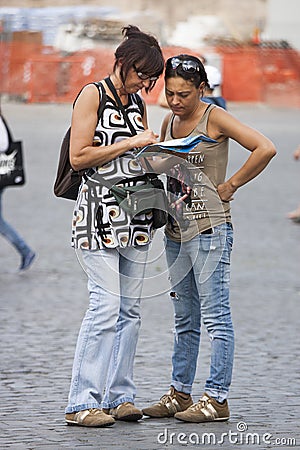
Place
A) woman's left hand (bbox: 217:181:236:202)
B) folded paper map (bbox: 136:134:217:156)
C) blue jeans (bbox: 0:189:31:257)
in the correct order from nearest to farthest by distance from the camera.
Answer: folded paper map (bbox: 136:134:217:156)
woman's left hand (bbox: 217:181:236:202)
blue jeans (bbox: 0:189:31:257)

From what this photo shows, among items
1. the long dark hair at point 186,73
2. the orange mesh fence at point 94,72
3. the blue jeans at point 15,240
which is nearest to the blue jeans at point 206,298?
the long dark hair at point 186,73

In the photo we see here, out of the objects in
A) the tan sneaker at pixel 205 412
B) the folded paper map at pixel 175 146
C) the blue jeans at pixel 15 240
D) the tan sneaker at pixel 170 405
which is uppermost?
the folded paper map at pixel 175 146

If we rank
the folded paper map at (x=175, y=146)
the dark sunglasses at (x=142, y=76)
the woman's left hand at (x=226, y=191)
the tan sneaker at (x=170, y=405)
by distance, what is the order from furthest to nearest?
1. the tan sneaker at (x=170, y=405)
2. the woman's left hand at (x=226, y=191)
3. the dark sunglasses at (x=142, y=76)
4. the folded paper map at (x=175, y=146)

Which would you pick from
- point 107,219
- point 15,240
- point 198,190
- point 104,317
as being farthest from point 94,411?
point 15,240

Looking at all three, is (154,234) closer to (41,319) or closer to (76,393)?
(76,393)

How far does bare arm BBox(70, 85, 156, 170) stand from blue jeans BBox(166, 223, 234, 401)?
Answer: 56 centimetres

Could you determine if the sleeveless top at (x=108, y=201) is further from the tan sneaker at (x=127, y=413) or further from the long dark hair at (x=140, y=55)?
the tan sneaker at (x=127, y=413)

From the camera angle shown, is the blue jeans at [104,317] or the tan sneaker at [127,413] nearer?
the blue jeans at [104,317]

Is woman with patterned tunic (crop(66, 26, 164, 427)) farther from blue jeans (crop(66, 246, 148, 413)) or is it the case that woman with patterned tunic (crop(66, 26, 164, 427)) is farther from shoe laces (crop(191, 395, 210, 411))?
shoe laces (crop(191, 395, 210, 411))

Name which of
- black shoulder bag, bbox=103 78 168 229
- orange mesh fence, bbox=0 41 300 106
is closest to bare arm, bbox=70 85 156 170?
black shoulder bag, bbox=103 78 168 229

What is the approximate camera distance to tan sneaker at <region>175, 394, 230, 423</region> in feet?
17.6

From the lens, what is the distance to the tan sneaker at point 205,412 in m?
5.35

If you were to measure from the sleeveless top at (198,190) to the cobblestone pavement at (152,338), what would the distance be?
0.55 ft

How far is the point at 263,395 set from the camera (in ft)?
19.5
